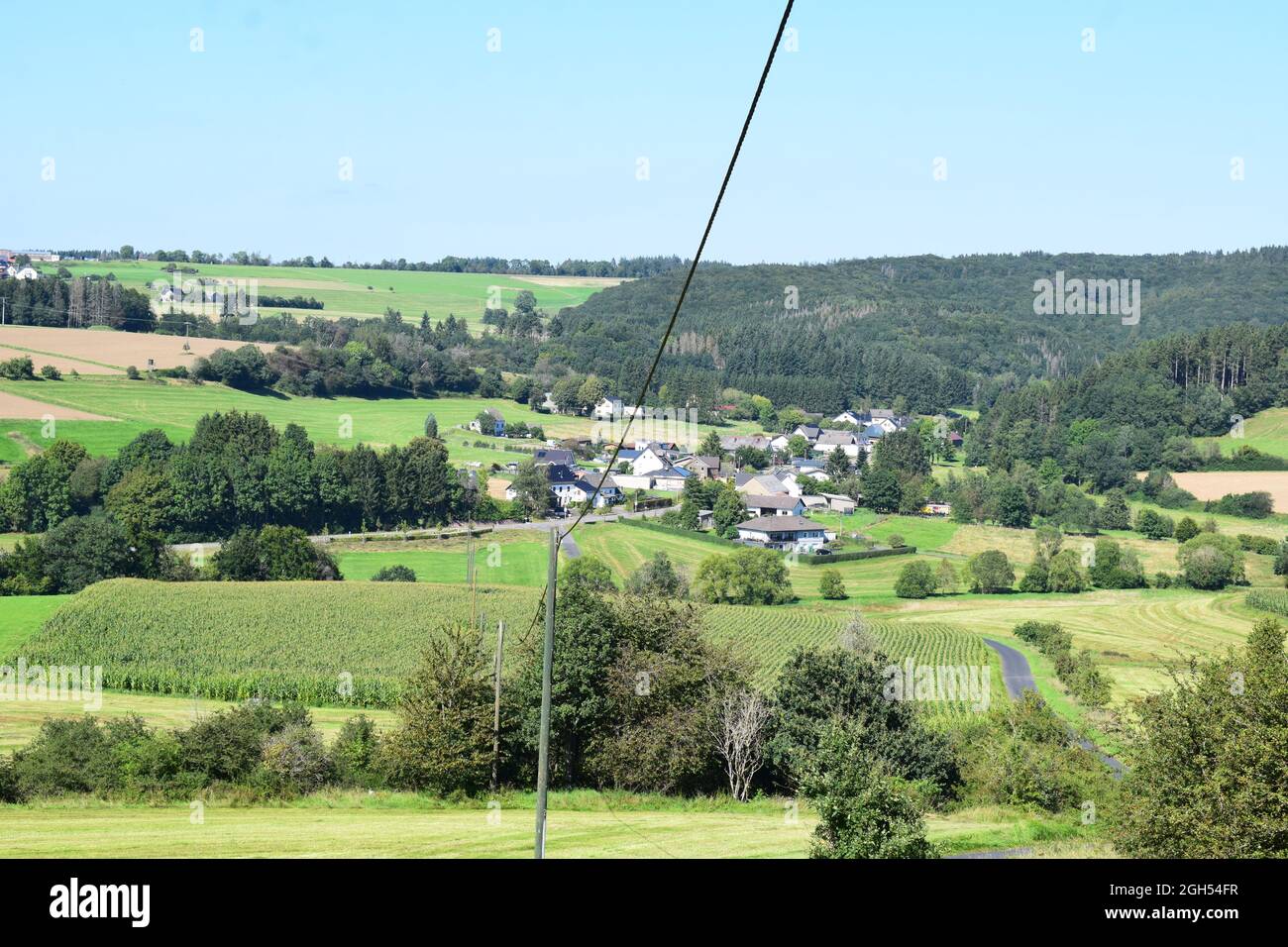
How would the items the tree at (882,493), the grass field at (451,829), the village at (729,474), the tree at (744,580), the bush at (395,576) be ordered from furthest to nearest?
1. the tree at (882,493)
2. the village at (729,474)
3. the tree at (744,580)
4. the bush at (395,576)
5. the grass field at (451,829)

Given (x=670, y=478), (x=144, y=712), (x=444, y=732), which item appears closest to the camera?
(x=444, y=732)

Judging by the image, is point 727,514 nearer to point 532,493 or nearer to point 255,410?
point 532,493

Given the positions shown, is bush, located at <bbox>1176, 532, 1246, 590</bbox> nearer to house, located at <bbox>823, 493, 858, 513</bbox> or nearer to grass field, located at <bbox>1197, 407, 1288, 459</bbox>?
house, located at <bbox>823, 493, 858, 513</bbox>

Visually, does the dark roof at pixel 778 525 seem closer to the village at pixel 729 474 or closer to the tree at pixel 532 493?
the village at pixel 729 474

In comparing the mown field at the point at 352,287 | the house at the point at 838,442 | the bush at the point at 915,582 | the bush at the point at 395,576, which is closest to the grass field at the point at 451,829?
the bush at the point at 395,576

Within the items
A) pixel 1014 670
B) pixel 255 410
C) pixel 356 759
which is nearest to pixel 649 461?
pixel 255 410

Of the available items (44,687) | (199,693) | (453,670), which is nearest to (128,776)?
(453,670)
